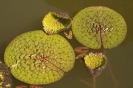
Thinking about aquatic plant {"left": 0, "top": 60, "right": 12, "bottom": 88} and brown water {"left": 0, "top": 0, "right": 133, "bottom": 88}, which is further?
brown water {"left": 0, "top": 0, "right": 133, "bottom": 88}

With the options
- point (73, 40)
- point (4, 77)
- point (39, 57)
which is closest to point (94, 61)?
point (73, 40)

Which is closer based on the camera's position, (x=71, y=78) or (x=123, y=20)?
(x=71, y=78)

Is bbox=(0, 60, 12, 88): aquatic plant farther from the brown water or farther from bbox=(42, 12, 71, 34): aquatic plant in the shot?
bbox=(42, 12, 71, 34): aquatic plant

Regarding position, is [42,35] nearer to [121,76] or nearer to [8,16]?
[8,16]

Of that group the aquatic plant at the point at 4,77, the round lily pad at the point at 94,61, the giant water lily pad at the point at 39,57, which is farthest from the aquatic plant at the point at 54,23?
the aquatic plant at the point at 4,77

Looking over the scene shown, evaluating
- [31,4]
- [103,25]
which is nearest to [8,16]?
[31,4]

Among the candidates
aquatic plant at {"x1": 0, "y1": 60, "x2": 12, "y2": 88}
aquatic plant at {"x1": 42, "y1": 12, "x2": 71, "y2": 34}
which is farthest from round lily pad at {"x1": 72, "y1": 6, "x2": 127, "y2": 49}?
aquatic plant at {"x1": 0, "y1": 60, "x2": 12, "y2": 88}
